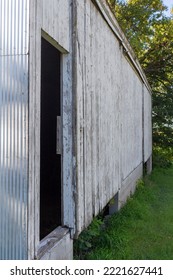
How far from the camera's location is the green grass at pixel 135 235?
3766 millimetres

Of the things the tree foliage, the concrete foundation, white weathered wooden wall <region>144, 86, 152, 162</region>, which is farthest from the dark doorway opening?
the tree foliage

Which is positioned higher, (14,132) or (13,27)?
(13,27)

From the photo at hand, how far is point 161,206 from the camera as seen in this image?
21.9 feet

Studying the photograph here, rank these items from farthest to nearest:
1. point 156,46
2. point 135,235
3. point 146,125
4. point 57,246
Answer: point 156,46 < point 146,125 < point 135,235 < point 57,246

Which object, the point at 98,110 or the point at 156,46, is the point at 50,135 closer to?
the point at 98,110

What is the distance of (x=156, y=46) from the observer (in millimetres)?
16375

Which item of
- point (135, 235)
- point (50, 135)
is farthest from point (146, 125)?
point (135, 235)

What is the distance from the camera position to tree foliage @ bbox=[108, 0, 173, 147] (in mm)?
15094

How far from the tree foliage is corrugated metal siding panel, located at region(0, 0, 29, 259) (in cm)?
1304

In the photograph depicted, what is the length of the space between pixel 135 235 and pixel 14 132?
3.07m

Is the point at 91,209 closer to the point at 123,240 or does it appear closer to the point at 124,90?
the point at 123,240
